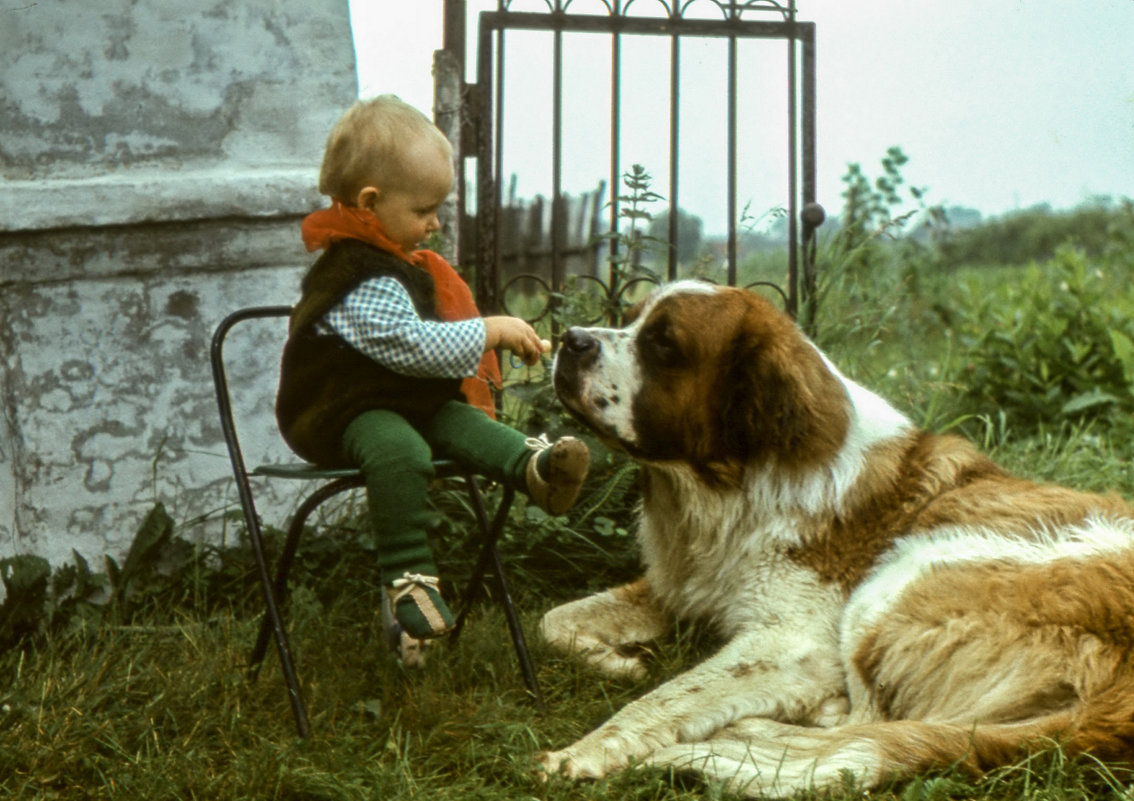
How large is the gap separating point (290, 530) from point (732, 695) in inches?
45.6

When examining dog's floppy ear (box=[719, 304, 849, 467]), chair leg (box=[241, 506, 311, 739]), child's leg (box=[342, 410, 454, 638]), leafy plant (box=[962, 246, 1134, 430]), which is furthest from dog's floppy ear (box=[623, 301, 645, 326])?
leafy plant (box=[962, 246, 1134, 430])

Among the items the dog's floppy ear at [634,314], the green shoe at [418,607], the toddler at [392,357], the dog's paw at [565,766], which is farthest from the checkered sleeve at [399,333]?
the dog's paw at [565,766]

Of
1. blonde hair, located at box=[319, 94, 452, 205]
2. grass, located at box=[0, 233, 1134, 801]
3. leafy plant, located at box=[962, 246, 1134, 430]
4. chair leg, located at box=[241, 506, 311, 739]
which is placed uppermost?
blonde hair, located at box=[319, 94, 452, 205]

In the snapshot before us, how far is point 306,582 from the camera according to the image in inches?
154

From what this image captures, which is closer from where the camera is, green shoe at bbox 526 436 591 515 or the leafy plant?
green shoe at bbox 526 436 591 515

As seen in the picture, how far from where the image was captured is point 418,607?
2689 mm

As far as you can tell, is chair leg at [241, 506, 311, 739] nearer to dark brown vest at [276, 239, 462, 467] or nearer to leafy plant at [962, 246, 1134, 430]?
dark brown vest at [276, 239, 462, 467]

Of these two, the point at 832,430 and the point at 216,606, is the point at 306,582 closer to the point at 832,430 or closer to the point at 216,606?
the point at 216,606

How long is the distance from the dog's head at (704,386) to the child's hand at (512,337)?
0.23 meters

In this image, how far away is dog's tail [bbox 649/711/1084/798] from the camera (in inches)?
103

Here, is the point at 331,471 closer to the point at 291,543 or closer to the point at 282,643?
the point at 291,543

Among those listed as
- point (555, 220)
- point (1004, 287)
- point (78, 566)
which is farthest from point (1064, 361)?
point (78, 566)

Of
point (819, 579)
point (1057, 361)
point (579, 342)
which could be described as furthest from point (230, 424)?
point (1057, 361)

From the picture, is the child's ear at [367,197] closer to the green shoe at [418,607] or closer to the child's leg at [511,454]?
the child's leg at [511,454]
